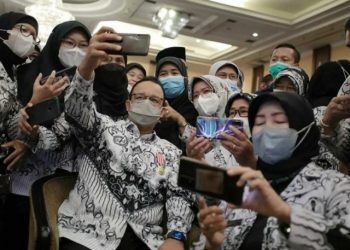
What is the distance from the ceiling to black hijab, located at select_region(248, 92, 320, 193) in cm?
623

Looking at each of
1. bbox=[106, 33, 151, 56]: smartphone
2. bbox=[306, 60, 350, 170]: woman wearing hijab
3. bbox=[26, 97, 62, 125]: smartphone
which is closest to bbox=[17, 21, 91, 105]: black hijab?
bbox=[26, 97, 62, 125]: smartphone

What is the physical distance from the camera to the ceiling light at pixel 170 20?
8.45 m

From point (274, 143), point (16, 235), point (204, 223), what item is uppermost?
point (274, 143)

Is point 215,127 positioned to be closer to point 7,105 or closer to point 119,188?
point 119,188

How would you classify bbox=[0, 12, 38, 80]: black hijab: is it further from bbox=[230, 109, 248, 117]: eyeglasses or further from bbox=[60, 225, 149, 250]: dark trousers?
bbox=[230, 109, 248, 117]: eyeglasses

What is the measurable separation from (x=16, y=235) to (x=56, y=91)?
0.83m

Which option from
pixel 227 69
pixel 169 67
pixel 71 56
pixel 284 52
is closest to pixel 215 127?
pixel 71 56

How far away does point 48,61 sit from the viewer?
2285mm

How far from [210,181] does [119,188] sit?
0.81 meters

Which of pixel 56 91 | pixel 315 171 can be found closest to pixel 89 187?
pixel 56 91

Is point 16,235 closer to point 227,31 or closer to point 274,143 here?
point 274,143

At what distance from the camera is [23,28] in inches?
95.0

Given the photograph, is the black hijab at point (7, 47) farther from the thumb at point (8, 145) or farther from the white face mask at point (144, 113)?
the white face mask at point (144, 113)

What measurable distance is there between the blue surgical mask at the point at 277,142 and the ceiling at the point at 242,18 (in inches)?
249
